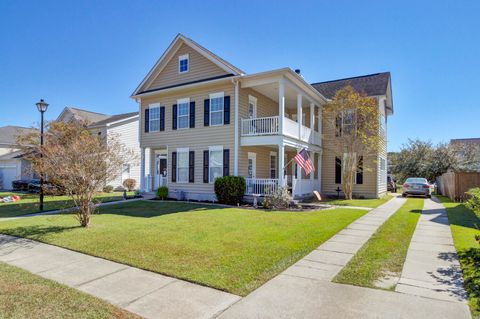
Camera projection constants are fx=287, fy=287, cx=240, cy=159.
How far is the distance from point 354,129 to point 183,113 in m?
10.5

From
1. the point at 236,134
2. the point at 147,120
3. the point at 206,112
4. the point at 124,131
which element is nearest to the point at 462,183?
the point at 236,134

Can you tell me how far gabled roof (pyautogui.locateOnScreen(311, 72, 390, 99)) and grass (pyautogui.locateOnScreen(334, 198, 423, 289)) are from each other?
1359 centimetres

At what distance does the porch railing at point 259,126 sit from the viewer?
14.8m

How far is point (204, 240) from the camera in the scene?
22.7 feet

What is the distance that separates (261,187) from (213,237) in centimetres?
786

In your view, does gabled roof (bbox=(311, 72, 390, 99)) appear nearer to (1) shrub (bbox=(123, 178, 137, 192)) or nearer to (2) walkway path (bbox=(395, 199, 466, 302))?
(2) walkway path (bbox=(395, 199, 466, 302))

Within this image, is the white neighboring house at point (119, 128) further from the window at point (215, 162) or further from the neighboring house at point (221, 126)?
the window at point (215, 162)

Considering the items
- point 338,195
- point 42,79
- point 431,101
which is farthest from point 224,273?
point 431,101

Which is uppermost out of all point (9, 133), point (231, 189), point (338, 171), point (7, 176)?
point (9, 133)

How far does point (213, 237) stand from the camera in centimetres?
723

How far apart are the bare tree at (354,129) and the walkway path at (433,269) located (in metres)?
9.87

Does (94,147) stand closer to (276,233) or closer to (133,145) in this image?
(276,233)

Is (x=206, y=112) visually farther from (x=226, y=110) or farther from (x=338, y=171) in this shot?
(x=338, y=171)

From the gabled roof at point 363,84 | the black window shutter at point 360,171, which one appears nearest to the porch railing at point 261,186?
the black window shutter at point 360,171
